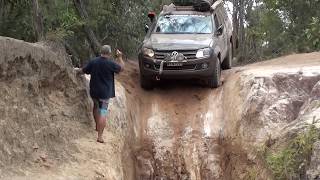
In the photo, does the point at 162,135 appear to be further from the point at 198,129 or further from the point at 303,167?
the point at 303,167

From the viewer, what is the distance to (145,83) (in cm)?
1295

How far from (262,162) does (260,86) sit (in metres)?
2.32

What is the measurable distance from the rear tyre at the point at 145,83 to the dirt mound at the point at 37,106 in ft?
8.85

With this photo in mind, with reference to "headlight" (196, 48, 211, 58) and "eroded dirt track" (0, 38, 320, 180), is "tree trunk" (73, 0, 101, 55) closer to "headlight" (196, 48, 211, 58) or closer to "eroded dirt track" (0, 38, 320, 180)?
"eroded dirt track" (0, 38, 320, 180)

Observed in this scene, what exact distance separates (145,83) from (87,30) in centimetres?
350

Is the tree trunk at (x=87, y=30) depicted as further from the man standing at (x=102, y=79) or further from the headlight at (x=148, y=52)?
the man standing at (x=102, y=79)

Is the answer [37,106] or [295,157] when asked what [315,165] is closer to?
[295,157]

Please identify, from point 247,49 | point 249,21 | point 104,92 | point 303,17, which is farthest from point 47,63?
point 249,21

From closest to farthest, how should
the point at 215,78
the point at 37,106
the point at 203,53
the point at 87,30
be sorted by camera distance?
the point at 37,106 < the point at 203,53 < the point at 215,78 < the point at 87,30

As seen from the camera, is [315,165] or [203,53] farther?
[203,53]

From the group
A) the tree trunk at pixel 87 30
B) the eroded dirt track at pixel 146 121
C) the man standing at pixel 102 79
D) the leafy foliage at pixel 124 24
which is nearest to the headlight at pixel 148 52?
the eroded dirt track at pixel 146 121

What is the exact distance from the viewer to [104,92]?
31.4 ft

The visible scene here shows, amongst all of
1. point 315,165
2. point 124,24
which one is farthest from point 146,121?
point 124,24

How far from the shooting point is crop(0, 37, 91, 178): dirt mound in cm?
789
